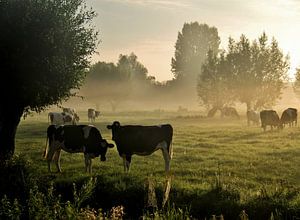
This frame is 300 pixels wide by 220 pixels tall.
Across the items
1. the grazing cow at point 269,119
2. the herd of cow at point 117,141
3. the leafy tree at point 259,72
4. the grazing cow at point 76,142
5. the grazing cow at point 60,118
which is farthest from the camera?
the leafy tree at point 259,72

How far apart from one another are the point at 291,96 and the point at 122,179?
6877 inches

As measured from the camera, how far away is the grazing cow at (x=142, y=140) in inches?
727

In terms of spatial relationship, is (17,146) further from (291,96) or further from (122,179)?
(291,96)

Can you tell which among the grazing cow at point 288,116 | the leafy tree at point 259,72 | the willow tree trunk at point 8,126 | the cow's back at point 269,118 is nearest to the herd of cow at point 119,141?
the willow tree trunk at point 8,126

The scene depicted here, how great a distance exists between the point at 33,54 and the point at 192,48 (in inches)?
3819

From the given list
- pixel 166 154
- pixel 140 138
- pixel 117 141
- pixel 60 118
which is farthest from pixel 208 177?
pixel 60 118

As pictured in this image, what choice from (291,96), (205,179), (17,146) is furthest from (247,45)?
(291,96)

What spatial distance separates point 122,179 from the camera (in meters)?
15.2

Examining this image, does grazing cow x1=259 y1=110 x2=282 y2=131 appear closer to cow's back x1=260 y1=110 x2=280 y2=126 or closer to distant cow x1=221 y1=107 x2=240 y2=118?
cow's back x1=260 y1=110 x2=280 y2=126

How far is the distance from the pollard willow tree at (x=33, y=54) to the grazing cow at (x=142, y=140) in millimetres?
4299

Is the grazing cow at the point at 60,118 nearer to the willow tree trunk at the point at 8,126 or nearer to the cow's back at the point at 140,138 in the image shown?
the willow tree trunk at the point at 8,126

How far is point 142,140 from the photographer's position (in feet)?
61.1

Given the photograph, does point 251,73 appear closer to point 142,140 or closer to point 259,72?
point 259,72

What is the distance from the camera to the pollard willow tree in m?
19.2
